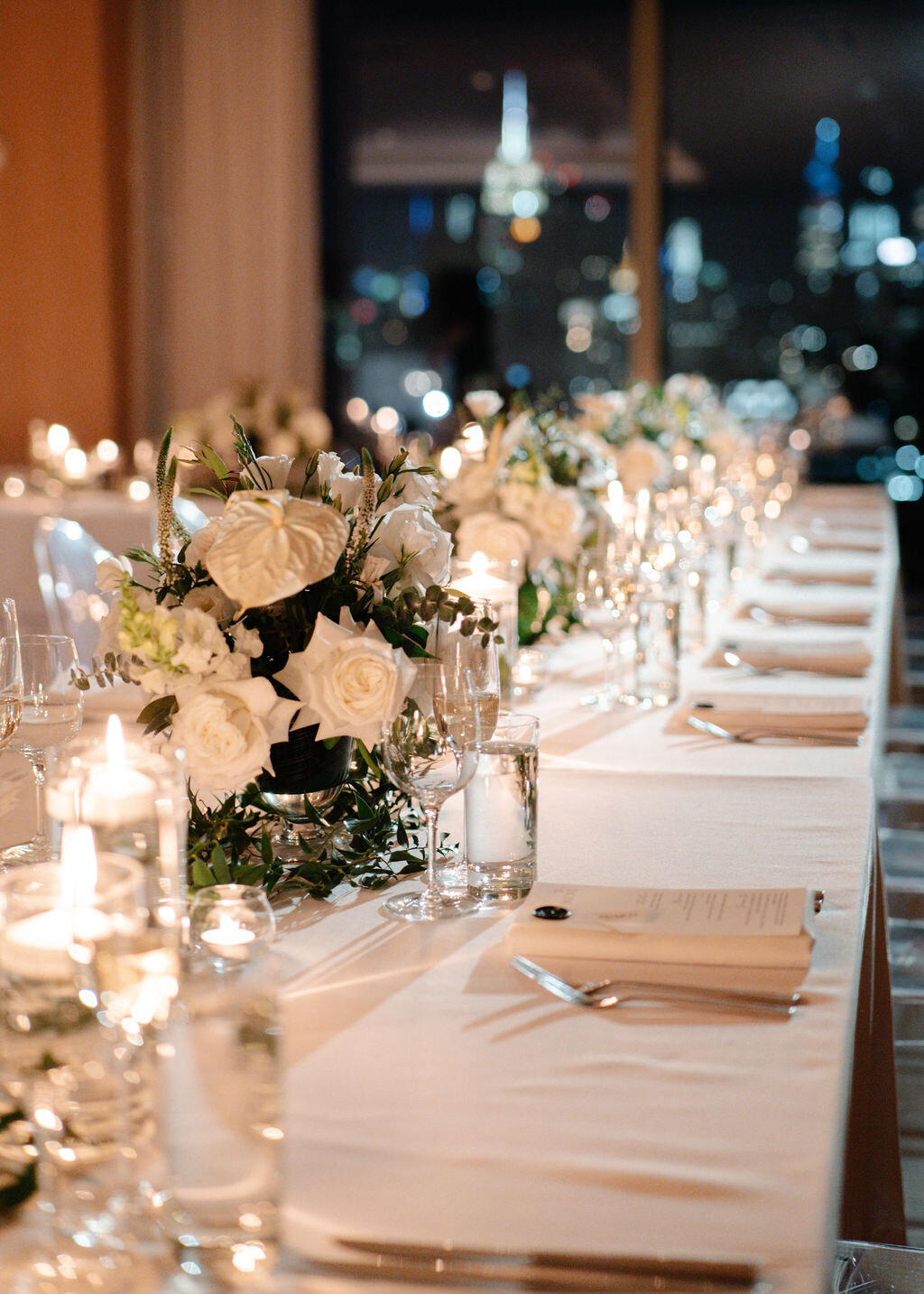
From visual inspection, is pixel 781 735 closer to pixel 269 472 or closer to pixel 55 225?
pixel 269 472

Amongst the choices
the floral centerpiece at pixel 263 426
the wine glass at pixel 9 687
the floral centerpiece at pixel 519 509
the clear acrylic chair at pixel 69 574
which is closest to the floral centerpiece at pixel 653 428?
the floral centerpiece at pixel 519 509

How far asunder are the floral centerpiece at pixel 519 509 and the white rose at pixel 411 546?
0.96 metres

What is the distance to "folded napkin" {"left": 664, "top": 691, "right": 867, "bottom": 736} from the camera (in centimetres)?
211

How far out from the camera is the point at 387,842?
1485mm

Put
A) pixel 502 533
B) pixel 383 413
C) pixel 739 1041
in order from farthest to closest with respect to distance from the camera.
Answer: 1. pixel 383 413
2. pixel 502 533
3. pixel 739 1041

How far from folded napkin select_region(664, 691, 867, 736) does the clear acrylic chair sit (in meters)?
1.88

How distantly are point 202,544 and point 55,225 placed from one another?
6583 millimetres

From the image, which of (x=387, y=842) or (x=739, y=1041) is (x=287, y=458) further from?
(x=739, y=1041)

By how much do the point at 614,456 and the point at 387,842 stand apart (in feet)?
7.91

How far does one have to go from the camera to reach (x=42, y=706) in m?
1.62

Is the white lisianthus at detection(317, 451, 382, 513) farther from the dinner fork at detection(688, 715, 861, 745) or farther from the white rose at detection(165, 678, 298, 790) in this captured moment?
the dinner fork at detection(688, 715, 861, 745)

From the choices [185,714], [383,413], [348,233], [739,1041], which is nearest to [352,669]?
[185,714]

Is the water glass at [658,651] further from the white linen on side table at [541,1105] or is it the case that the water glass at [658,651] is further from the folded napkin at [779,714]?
the white linen on side table at [541,1105]

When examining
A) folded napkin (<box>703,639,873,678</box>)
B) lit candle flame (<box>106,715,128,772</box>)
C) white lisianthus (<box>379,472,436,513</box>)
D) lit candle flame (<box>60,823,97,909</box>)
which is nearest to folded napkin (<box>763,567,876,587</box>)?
folded napkin (<box>703,639,873,678</box>)
